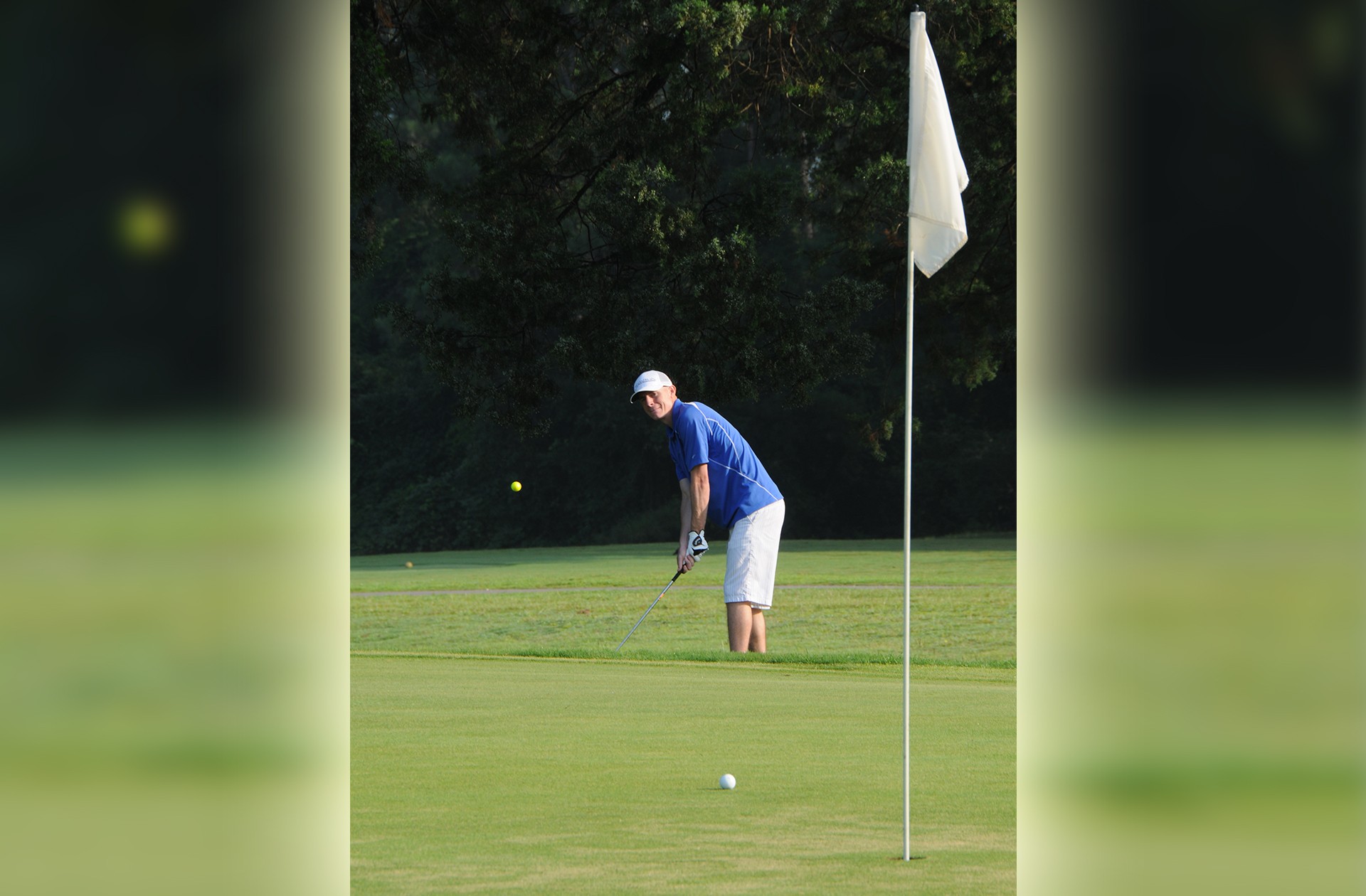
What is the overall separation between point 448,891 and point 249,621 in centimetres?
199

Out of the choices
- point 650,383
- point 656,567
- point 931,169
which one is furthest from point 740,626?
point 656,567

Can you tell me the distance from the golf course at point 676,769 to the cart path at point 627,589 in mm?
6606

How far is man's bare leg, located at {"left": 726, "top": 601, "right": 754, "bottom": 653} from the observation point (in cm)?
1109

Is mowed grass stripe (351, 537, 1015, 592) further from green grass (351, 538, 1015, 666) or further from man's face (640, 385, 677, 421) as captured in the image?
man's face (640, 385, 677, 421)

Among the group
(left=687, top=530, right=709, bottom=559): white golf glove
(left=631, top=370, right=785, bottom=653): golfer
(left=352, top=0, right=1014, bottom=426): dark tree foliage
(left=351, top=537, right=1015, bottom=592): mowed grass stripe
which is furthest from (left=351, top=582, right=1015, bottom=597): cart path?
(left=687, top=530, right=709, bottom=559): white golf glove

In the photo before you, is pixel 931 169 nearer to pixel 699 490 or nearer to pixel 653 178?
pixel 699 490

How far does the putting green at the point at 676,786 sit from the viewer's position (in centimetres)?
435

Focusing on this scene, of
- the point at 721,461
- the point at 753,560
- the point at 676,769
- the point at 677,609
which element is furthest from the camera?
the point at 677,609

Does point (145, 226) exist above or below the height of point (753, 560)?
above

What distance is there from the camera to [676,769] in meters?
6.41

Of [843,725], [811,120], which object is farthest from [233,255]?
[811,120]

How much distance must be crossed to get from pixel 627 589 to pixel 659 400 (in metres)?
14.4

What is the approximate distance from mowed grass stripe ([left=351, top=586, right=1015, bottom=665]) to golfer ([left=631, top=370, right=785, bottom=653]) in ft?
7.44

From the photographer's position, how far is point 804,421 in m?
44.2
